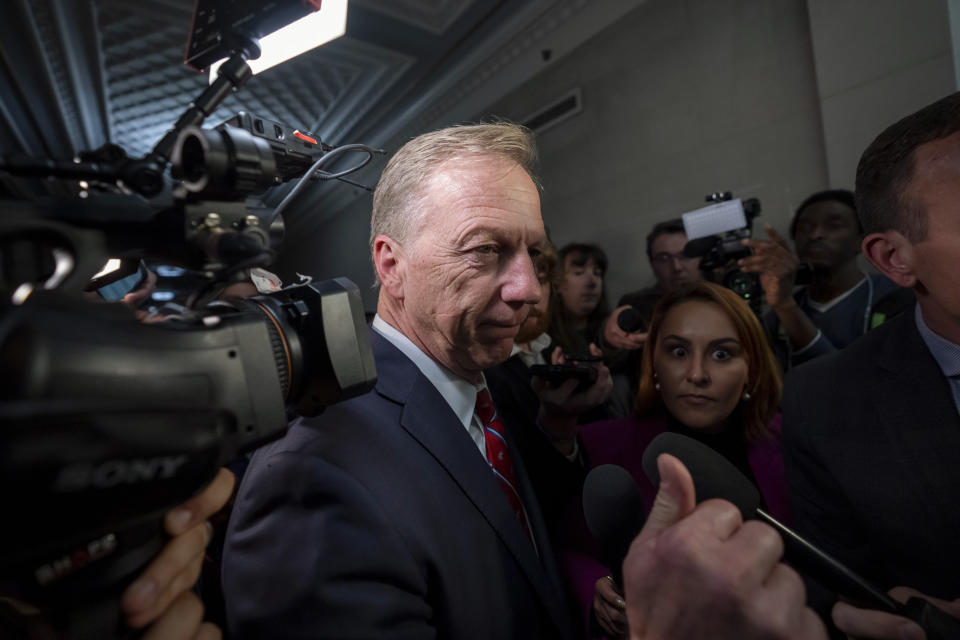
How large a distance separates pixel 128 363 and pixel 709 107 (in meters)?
3.22

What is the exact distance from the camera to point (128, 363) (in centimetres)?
32

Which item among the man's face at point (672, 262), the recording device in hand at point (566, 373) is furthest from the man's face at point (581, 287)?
the recording device in hand at point (566, 373)

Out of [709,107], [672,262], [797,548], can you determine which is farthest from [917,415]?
[709,107]

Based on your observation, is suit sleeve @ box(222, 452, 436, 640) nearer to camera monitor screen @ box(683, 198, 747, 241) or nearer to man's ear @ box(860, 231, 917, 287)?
man's ear @ box(860, 231, 917, 287)

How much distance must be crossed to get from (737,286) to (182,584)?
1.79 meters

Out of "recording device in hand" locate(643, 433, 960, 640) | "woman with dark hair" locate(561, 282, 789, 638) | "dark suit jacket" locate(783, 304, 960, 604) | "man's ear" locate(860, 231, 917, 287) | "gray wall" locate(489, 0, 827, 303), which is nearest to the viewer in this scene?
"recording device in hand" locate(643, 433, 960, 640)

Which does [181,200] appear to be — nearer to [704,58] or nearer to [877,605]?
[877,605]

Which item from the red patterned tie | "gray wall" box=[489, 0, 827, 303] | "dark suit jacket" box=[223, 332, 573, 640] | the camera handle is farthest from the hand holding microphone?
"gray wall" box=[489, 0, 827, 303]

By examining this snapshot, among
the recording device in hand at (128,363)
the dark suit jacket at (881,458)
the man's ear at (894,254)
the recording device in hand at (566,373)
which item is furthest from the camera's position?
the recording device in hand at (566,373)

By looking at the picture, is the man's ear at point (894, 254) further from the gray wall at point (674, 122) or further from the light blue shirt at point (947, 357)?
the gray wall at point (674, 122)

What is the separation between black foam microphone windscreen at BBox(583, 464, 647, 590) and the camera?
60cm

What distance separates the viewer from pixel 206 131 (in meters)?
0.43

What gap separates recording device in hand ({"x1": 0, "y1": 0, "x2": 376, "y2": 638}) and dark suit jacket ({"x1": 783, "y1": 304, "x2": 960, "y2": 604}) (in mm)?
1187

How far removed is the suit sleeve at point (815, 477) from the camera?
1101 mm
